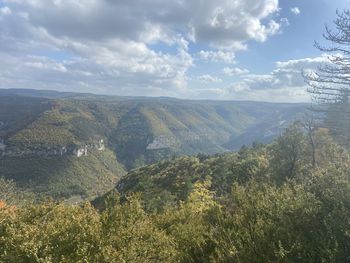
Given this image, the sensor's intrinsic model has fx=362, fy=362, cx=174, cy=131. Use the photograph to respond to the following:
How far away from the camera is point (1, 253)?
23.1 metres

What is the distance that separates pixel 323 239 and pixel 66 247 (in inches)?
569

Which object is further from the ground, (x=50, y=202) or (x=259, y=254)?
(x=259, y=254)

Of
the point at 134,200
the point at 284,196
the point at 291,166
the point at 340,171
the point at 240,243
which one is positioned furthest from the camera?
the point at 291,166

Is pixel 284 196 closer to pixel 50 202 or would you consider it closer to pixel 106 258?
pixel 106 258

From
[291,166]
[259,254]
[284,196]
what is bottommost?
[291,166]

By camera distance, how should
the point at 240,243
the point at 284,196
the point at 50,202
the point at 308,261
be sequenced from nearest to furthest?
the point at 308,261
the point at 240,243
the point at 284,196
the point at 50,202

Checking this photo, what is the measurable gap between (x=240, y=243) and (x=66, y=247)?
10731 mm

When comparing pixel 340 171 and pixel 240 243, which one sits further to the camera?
pixel 340 171

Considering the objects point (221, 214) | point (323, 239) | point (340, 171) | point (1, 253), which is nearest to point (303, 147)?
point (340, 171)

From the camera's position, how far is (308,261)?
49.3 feet

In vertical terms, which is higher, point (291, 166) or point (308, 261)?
point (308, 261)

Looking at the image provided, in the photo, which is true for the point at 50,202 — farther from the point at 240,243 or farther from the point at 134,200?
the point at 240,243

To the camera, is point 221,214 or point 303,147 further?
point 303,147

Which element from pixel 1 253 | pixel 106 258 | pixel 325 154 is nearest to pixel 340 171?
pixel 106 258
